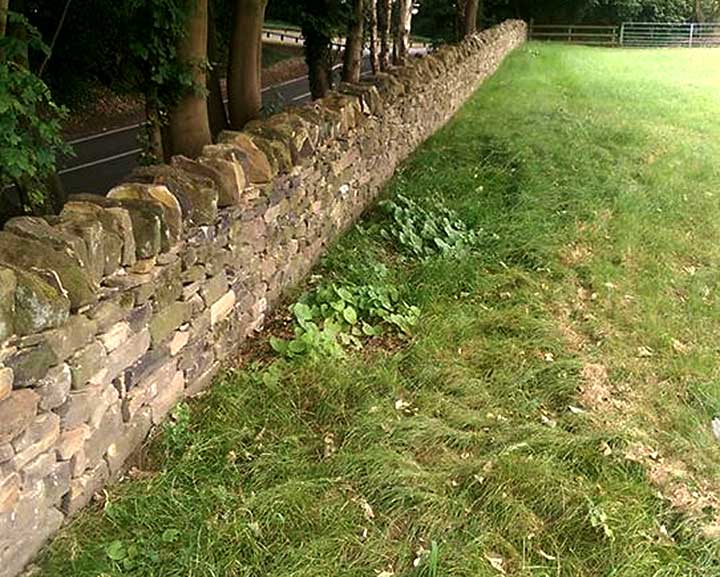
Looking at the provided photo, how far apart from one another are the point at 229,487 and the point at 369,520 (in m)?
0.64

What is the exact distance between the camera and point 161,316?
11.8 feet

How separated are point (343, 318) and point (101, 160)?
38.0 feet

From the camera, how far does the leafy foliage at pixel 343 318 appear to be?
4.49 metres

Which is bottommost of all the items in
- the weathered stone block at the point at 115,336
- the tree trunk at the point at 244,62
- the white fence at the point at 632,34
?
the weathered stone block at the point at 115,336

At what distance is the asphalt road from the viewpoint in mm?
12836

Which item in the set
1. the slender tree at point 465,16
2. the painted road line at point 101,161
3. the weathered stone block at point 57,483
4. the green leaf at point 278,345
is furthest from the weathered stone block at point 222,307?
the slender tree at point 465,16

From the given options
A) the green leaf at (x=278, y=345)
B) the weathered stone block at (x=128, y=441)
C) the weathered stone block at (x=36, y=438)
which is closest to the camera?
the weathered stone block at (x=36, y=438)

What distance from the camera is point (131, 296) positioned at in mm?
3305

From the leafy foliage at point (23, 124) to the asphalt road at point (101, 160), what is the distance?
5.64 meters

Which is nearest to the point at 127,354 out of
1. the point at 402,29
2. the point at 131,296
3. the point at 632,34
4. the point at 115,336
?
the point at 115,336

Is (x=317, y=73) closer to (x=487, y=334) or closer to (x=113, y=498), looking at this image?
(x=487, y=334)

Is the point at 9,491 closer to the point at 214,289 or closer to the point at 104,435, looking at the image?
the point at 104,435

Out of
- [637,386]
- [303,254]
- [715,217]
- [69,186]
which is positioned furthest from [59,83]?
[637,386]

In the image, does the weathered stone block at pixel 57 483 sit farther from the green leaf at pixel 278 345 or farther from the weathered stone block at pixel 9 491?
the green leaf at pixel 278 345
